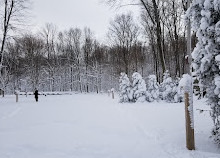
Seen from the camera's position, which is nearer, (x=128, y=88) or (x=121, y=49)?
(x=128, y=88)

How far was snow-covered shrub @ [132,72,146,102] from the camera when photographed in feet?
61.2

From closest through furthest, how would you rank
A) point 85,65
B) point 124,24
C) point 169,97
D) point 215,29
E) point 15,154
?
point 215,29, point 15,154, point 169,97, point 124,24, point 85,65

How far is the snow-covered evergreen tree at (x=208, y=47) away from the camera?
447 centimetres

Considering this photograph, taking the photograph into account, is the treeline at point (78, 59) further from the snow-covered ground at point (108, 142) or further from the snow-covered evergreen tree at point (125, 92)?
the snow-covered ground at point (108, 142)

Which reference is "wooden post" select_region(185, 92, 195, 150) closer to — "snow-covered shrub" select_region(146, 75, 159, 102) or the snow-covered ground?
the snow-covered ground

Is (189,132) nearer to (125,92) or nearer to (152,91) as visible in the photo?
(152,91)

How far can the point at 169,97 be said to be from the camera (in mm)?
17375

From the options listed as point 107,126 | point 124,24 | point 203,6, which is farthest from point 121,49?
point 203,6

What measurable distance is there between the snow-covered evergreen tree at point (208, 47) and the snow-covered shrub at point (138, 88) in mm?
13493

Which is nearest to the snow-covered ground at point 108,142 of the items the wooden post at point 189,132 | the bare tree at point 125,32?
the wooden post at point 189,132

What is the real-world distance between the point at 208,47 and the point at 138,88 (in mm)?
14510

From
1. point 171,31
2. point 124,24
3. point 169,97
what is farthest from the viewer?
point 124,24

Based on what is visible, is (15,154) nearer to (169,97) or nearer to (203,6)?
(203,6)

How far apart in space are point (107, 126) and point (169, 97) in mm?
10258
